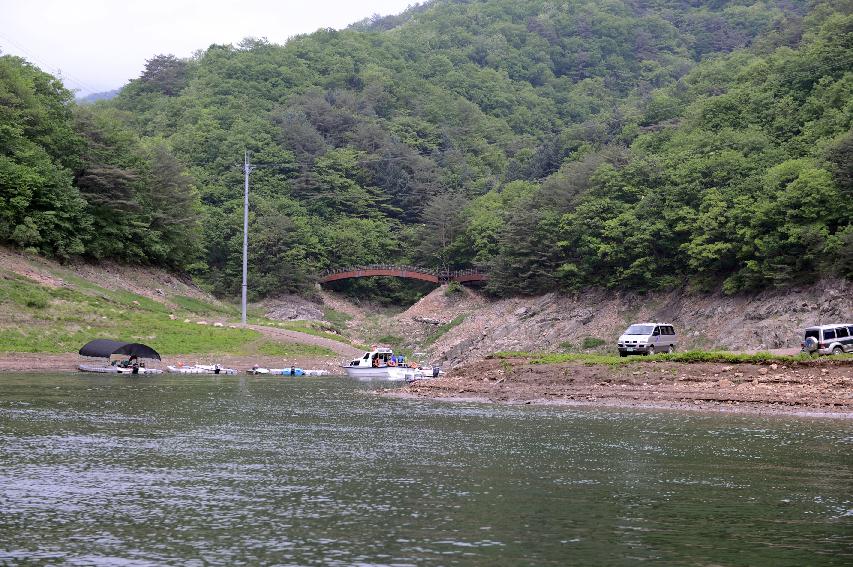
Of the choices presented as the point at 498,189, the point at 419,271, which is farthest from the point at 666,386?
the point at 498,189

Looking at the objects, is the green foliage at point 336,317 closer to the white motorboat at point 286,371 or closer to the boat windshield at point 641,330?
the white motorboat at point 286,371

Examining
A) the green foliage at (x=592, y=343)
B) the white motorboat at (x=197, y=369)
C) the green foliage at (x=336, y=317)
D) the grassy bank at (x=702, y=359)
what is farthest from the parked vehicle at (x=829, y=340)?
the green foliage at (x=336, y=317)

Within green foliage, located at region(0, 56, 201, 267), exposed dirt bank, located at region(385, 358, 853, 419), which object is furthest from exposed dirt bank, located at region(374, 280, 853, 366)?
green foliage, located at region(0, 56, 201, 267)

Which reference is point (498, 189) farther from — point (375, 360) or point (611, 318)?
point (375, 360)

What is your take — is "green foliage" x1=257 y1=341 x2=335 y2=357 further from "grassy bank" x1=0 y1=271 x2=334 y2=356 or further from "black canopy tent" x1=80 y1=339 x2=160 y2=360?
"black canopy tent" x1=80 y1=339 x2=160 y2=360

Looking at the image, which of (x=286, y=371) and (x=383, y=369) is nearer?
(x=286, y=371)

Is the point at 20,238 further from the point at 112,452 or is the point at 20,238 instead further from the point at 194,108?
the point at 194,108

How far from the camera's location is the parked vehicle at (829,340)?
1967 inches

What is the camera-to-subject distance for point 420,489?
2031 centimetres

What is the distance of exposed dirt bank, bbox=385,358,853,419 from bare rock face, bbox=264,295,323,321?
208 feet

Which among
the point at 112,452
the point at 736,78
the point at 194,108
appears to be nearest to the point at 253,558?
the point at 112,452

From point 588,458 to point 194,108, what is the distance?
155928 mm

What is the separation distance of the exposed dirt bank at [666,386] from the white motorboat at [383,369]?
55.8 feet

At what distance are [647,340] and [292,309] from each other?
65287 millimetres
